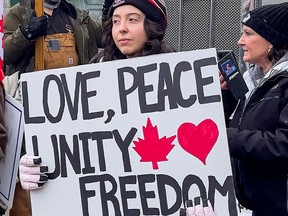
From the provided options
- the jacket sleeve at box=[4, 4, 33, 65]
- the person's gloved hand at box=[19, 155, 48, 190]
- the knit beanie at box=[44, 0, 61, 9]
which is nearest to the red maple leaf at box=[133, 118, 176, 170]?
the person's gloved hand at box=[19, 155, 48, 190]

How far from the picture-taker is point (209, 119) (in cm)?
259

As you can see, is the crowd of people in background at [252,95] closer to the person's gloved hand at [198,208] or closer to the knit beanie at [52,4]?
the person's gloved hand at [198,208]

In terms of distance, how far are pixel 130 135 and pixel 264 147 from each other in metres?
0.65

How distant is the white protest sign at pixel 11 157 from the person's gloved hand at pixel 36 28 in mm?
1135

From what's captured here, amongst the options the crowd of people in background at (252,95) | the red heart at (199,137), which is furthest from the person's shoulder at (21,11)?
the red heart at (199,137)

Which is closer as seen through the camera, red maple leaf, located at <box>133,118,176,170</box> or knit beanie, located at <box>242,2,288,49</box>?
red maple leaf, located at <box>133,118,176,170</box>

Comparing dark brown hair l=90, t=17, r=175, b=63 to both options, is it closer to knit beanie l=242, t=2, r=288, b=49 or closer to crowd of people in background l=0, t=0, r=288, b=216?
crowd of people in background l=0, t=0, r=288, b=216

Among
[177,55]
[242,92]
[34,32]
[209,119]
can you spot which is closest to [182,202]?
[209,119]

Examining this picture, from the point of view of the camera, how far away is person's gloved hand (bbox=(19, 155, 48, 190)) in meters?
2.77

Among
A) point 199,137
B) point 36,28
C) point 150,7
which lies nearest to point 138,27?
point 150,7

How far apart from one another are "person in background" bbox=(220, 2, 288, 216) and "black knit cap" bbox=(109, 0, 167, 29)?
539mm

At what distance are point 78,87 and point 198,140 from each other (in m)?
0.54

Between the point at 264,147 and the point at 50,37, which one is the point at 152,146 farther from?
the point at 50,37

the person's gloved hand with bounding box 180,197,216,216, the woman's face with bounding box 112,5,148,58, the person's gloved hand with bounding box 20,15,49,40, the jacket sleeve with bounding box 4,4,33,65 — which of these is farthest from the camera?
the jacket sleeve with bounding box 4,4,33,65
